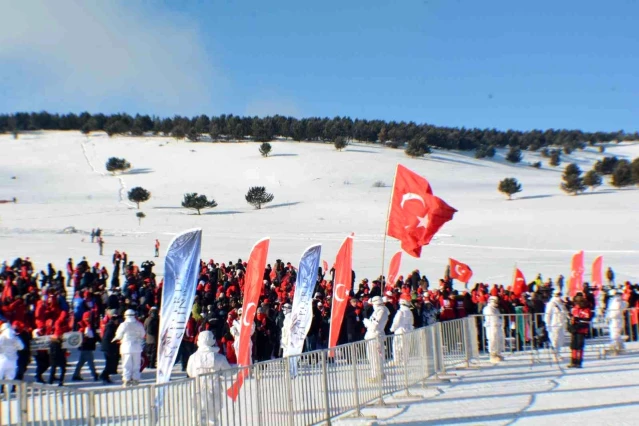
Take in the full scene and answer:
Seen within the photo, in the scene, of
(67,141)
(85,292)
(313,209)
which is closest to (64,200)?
(313,209)

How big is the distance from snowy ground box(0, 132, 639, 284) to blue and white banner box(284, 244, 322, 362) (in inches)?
729

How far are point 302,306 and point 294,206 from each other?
48.7 meters

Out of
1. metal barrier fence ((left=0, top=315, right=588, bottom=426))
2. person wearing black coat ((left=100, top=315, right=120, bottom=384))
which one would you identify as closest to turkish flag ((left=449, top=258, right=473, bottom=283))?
metal barrier fence ((left=0, top=315, right=588, bottom=426))

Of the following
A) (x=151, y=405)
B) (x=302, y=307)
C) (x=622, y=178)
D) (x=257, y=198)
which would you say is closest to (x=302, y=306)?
(x=302, y=307)

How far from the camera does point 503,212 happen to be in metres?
54.8

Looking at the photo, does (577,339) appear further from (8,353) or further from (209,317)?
(8,353)

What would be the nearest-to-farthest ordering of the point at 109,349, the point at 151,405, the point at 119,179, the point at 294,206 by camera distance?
the point at 151,405 → the point at 109,349 → the point at 294,206 → the point at 119,179

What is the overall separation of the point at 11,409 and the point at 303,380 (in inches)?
146

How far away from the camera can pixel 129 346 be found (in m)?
11.0

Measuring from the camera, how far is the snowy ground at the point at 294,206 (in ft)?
123

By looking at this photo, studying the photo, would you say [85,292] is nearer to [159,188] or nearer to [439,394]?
[439,394]

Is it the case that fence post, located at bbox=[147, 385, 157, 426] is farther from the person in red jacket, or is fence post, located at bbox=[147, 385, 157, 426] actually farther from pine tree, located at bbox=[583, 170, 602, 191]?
pine tree, located at bbox=[583, 170, 602, 191]

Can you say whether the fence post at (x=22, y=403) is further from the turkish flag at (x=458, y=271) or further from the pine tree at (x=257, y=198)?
the pine tree at (x=257, y=198)

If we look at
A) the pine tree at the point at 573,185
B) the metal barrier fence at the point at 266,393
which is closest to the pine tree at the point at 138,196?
the pine tree at the point at 573,185
